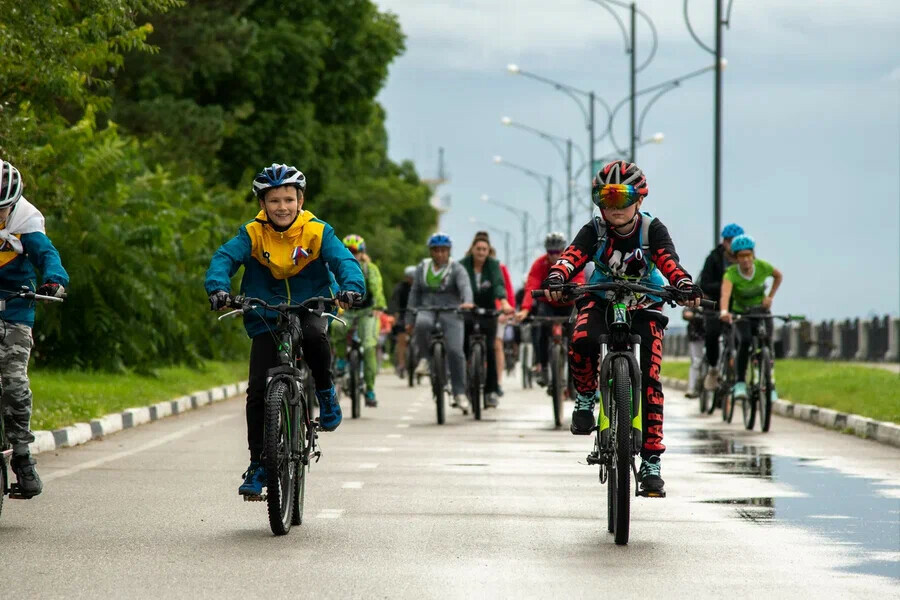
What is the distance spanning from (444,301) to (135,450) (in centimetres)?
493

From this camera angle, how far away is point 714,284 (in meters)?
19.9

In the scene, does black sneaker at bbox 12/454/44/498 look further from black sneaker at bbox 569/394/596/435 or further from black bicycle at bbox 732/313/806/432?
black bicycle at bbox 732/313/806/432

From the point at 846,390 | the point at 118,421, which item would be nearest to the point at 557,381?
the point at 118,421

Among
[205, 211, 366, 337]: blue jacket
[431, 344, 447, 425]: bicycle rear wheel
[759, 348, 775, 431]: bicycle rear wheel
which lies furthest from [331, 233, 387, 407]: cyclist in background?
[205, 211, 366, 337]: blue jacket

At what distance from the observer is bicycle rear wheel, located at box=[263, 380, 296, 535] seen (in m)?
8.63

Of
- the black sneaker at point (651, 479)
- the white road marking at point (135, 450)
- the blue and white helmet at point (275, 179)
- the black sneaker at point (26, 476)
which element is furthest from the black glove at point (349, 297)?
the white road marking at point (135, 450)

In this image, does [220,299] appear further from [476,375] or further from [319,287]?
[476,375]

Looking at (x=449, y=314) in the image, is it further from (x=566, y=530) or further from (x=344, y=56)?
(x=344, y=56)

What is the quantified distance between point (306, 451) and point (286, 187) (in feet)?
4.51

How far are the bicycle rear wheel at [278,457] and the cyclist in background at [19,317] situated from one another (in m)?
1.37

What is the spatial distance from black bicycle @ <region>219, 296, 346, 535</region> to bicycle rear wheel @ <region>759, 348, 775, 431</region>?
8.81m

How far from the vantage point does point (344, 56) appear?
169 feet

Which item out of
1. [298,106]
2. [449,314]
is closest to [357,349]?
[449,314]

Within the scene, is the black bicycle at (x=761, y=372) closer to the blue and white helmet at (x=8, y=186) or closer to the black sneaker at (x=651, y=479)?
the black sneaker at (x=651, y=479)
